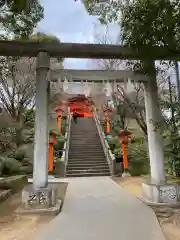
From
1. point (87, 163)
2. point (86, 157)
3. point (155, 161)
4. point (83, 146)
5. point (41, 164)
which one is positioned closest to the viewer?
point (41, 164)

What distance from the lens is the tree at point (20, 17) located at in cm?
631

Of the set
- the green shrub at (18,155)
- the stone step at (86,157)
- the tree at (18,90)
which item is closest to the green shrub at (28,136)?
the tree at (18,90)

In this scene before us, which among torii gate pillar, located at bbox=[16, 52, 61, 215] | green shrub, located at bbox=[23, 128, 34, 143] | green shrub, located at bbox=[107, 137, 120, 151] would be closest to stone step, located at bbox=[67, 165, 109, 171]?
green shrub, located at bbox=[107, 137, 120, 151]

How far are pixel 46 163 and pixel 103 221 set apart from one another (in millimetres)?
2225

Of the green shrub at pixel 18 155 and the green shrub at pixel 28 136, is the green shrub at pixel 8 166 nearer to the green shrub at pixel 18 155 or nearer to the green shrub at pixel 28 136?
the green shrub at pixel 18 155

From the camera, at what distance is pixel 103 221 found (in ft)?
17.6

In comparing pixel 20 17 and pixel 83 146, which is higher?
pixel 20 17

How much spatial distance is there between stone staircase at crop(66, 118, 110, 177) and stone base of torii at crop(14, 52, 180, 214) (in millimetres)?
7574

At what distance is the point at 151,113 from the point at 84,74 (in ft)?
7.51

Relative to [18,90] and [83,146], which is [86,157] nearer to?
[83,146]

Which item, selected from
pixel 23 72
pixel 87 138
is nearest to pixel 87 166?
pixel 87 138

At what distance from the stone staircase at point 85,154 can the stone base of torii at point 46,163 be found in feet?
24.8

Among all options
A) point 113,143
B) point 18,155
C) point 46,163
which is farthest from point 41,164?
point 113,143

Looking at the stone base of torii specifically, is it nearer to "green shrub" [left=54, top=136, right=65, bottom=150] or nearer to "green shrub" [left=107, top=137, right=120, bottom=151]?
"green shrub" [left=107, top=137, right=120, bottom=151]
